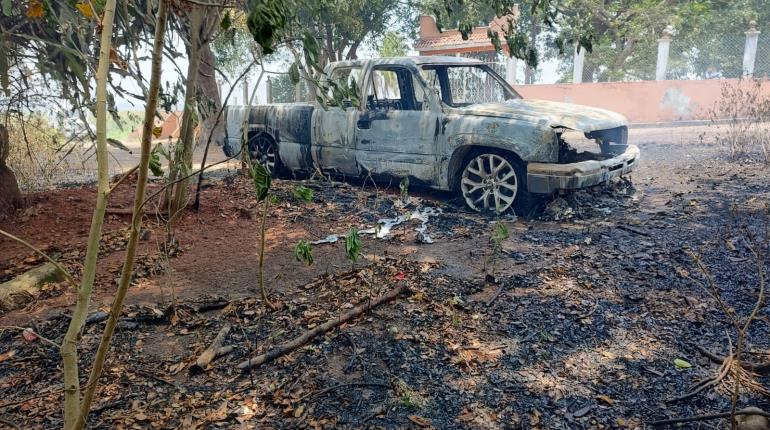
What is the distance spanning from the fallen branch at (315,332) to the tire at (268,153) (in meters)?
4.58

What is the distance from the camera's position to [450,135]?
20.0ft

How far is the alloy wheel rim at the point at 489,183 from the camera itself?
5.91 metres

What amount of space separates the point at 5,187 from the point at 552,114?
589 cm

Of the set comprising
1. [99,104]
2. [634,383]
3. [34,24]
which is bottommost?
[634,383]

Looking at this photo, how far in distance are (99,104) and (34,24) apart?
222 inches

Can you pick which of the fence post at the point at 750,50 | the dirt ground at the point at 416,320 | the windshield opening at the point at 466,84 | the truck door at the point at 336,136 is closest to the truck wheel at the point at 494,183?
the dirt ground at the point at 416,320

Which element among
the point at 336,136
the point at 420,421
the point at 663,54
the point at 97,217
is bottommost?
the point at 420,421

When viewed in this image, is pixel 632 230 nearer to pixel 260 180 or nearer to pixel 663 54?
pixel 260 180

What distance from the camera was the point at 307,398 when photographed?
2.69m

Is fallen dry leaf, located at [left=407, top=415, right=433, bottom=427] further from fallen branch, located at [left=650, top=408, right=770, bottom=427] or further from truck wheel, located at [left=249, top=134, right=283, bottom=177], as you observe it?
truck wheel, located at [left=249, top=134, right=283, bottom=177]

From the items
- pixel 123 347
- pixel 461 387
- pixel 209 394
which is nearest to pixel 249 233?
pixel 123 347

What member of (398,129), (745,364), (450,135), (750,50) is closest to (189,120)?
(398,129)

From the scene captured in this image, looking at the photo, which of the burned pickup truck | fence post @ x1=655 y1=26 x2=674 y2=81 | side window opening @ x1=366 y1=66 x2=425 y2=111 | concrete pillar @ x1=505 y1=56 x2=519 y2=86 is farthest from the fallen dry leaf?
fence post @ x1=655 y1=26 x2=674 y2=81

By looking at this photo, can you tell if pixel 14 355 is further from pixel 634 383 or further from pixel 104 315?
pixel 634 383
